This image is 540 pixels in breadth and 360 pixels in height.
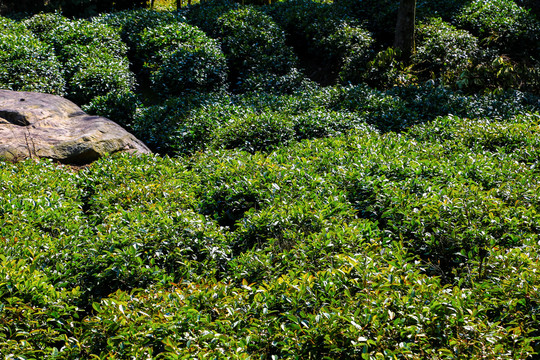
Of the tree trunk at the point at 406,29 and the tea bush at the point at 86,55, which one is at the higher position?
the tree trunk at the point at 406,29

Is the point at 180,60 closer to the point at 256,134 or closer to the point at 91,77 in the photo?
the point at 91,77

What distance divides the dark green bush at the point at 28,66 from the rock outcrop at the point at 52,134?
43.8 inches

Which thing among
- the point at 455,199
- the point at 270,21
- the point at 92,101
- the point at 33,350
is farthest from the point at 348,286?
the point at 270,21

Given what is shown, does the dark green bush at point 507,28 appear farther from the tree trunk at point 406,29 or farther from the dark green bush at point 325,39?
the dark green bush at point 325,39

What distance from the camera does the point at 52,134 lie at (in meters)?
7.18

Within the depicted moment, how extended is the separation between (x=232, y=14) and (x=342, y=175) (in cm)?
822

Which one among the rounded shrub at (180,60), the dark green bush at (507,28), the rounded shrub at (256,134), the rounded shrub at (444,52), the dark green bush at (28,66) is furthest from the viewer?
the dark green bush at (507,28)

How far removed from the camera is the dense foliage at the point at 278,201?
2945mm

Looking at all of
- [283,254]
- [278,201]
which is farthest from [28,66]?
[283,254]

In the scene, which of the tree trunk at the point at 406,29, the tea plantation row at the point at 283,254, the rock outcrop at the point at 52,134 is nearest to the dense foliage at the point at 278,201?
the tea plantation row at the point at 283,254

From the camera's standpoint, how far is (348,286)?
3.28 meters

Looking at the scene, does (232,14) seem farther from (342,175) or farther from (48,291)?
(48,291)

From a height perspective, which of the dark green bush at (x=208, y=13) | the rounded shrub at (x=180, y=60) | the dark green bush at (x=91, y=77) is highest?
the dark green bush at (x=208, y=13)

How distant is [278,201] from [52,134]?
4.41 meters
